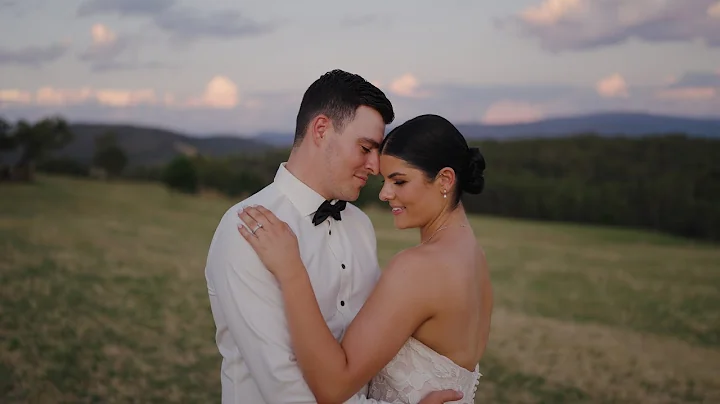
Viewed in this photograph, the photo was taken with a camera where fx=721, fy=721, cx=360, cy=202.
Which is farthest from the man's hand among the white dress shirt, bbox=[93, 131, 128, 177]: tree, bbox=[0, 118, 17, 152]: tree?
bbox=[93, 131, 128, 177]: tree

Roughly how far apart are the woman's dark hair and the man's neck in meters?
0.24

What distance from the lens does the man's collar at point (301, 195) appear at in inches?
96.5

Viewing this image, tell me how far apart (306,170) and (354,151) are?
0.64 ft

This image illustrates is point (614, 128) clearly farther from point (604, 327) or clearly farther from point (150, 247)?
point (150, 247)

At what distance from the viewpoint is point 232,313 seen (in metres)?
A: 2.12

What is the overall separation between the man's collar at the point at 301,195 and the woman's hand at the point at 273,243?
325mm

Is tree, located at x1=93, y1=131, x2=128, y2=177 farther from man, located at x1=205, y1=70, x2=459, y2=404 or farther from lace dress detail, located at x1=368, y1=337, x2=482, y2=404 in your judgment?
lace dress detail, located at x1=368, y1=337, x2=482, y2=404

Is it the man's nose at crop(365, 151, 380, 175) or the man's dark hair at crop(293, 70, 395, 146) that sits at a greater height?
the man's dark hair at crop(293, 70, 395, 146)

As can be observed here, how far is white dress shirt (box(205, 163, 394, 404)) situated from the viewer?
82.5 inches

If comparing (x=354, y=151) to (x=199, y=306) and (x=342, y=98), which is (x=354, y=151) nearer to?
(x=342, y=98)

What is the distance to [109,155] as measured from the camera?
14008 mm

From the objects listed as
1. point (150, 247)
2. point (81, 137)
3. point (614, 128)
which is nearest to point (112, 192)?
point (81, 137)

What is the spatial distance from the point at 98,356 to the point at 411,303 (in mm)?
5701

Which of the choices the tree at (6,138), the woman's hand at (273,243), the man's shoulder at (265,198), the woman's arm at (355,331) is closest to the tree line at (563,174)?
the tree at (6,138)
